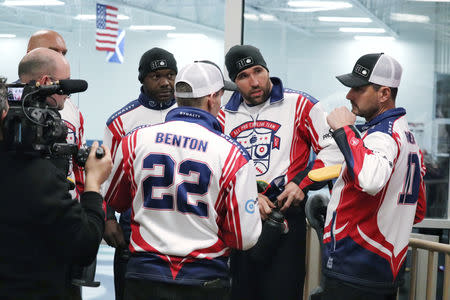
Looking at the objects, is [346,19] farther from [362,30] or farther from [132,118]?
[132,118]

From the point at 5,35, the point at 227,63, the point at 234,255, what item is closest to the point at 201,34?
the point at 5,35

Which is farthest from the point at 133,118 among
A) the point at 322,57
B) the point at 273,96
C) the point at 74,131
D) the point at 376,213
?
the point at 322,57

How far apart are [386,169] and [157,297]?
39.2 inches

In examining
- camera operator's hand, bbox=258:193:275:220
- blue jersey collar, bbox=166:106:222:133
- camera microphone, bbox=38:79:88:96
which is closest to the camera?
camera microphone, bbox=38:79:88:96

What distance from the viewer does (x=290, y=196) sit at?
9.45ft

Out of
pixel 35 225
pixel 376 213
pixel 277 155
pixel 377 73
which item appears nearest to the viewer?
pixel 35 225

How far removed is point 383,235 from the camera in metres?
2.49

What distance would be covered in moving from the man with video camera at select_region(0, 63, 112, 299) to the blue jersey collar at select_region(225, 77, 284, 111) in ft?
4.87

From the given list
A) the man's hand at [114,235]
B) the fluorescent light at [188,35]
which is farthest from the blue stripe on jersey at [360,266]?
the fluorescent light at [188,35]

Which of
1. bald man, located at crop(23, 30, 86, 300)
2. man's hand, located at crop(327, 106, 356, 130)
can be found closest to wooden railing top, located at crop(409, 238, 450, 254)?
man's hand, located at crop(327, 106, 356, 130)

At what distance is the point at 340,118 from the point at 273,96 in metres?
0.67

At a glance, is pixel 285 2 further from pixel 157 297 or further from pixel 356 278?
pixel 157 297

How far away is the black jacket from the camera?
1.73m

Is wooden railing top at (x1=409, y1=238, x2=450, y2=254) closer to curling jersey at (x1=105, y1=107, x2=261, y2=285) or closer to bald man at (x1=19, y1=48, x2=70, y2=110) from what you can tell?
curling jersey at (x1=105, y1=107, x2=261, y2=285)
